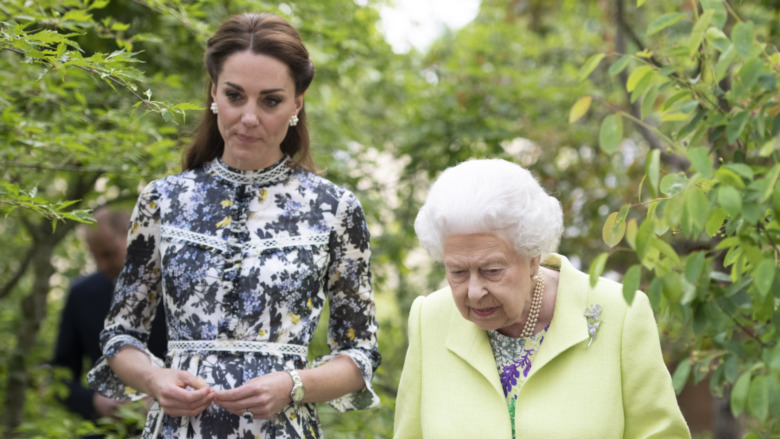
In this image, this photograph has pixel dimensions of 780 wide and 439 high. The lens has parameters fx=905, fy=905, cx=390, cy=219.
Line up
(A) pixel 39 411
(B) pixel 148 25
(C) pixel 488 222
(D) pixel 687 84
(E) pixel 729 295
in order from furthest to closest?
(A) pixel 39 411
(B) pixel 148 25
(C) pixel 488 222
(D) pixel 687 84
(E) pixel 729 295

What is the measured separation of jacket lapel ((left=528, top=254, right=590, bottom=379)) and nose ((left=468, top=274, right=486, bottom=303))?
12.1 inches

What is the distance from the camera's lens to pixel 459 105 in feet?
20.3

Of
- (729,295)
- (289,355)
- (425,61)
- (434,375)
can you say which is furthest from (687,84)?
(425,61)

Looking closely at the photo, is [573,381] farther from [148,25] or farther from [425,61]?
[425,61]

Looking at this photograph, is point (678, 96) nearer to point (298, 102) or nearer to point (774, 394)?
point (774, 394)

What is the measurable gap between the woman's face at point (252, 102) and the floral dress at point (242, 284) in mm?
137

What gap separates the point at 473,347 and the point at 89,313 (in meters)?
2.67

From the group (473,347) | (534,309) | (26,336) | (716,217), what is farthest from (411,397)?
(26,336)

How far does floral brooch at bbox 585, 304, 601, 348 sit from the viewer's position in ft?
8.50

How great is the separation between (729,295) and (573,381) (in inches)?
25.2

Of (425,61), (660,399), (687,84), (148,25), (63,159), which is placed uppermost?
(425,61)

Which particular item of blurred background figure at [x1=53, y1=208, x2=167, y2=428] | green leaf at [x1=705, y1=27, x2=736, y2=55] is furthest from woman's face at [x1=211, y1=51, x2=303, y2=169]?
blurred background figure at [x1=53, y1=208, x2=167, y2=428]

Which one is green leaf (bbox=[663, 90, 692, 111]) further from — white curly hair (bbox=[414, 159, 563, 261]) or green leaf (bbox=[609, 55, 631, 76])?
white curly hair (bbox=[414, 159, 563, 261])

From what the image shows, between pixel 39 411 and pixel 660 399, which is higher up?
pixel 39 411
